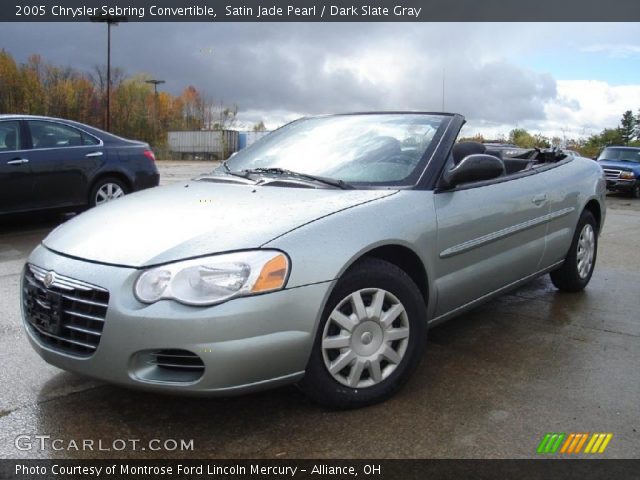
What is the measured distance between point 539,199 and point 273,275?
2418 mm

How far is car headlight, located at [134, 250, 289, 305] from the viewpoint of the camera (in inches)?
96.4

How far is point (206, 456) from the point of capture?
8.17 ft

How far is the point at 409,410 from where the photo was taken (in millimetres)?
2898

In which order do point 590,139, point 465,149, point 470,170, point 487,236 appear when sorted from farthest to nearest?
point 590,139, point 465,149, point 487,236, point 470,170

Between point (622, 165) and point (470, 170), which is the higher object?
point (470, 170)

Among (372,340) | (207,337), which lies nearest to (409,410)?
(372,340)

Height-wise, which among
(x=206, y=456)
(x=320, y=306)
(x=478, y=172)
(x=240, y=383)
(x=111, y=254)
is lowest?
(x=206, y=456)

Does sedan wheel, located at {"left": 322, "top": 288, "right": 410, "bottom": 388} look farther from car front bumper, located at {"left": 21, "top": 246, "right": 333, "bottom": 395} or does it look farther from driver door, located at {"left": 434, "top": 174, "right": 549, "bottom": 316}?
driver door, located at {"left": 434, "top": 174, "right": 549, "bottom": 316}

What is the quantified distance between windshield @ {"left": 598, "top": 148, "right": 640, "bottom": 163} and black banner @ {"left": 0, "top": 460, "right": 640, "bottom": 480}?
1982cm

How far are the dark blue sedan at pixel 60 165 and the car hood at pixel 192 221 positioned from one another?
4.71 metres

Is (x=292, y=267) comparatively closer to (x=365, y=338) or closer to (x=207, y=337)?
(x=207, y=337)

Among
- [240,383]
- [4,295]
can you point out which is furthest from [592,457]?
[4,295]

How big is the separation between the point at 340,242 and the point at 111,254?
98 cm

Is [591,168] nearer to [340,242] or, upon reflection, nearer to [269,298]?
[340,242]
